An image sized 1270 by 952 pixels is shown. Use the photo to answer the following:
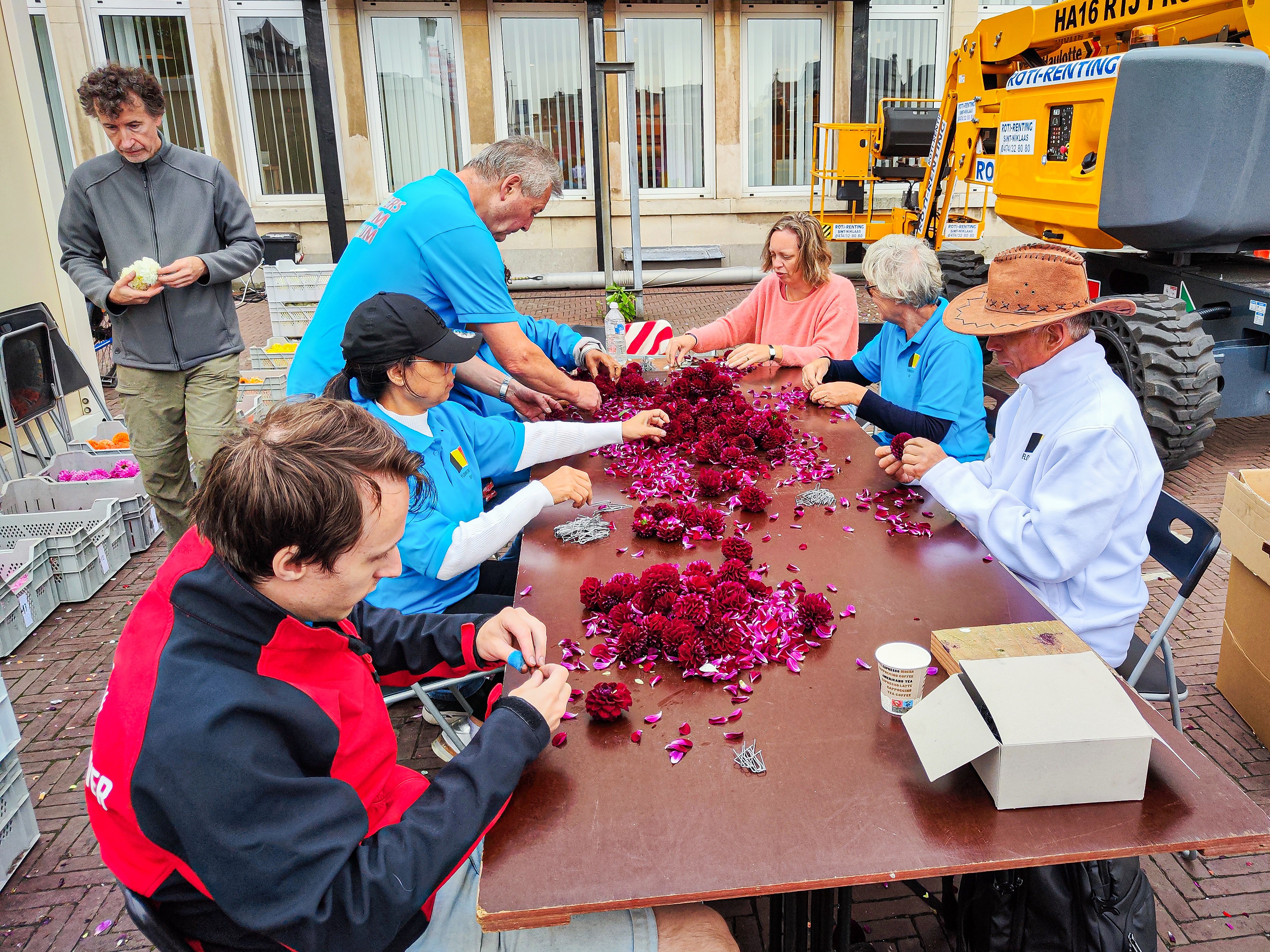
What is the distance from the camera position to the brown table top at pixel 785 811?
1.66 metres

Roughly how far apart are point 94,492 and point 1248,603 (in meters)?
6.78

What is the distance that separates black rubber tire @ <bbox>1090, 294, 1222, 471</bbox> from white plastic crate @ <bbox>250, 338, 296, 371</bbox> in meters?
6.56

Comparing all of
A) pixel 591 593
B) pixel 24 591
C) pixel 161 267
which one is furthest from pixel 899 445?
pixel 24 591

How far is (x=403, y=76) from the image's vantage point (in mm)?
17156

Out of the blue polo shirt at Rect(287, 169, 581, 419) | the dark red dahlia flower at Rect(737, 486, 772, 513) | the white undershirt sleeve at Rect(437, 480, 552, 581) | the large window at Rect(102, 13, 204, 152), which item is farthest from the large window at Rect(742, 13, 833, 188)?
the white undershirt sleeve at Rect(437, 480, 552, 581)

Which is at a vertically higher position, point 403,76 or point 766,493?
point 403,76

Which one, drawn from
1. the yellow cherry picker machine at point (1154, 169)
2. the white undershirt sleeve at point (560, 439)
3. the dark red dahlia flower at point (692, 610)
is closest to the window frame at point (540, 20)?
the yellow cherry picker machine at point (1154, 169)

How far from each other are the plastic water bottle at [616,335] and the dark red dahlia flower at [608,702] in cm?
409

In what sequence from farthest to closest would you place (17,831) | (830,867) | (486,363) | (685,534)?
1. (486,363)
2. (17,831)
3. (685,534)
4. (830,867)

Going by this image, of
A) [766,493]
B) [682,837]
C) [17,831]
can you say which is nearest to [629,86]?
[766,493]

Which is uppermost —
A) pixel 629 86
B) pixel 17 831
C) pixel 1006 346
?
pixel 629 86

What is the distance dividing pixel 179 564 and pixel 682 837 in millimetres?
1083

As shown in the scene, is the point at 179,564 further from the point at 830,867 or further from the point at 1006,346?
the point at 1006,346

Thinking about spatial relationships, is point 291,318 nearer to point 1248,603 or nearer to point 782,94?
point 1248,603
